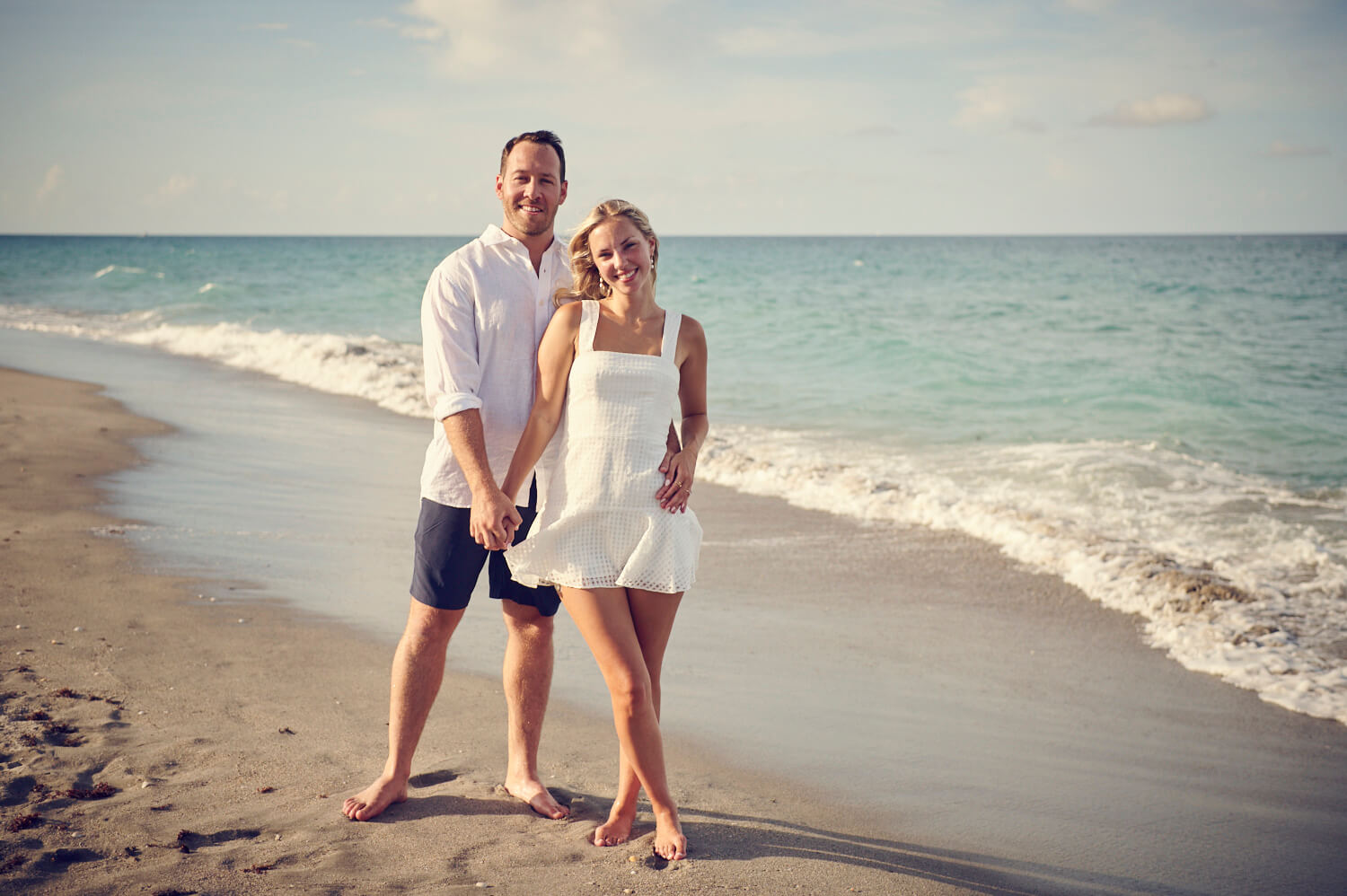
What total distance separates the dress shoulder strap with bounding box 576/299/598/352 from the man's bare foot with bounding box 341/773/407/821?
5.29 feet

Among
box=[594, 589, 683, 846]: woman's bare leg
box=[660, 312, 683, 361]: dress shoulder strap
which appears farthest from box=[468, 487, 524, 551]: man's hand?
box=[660, 312, 683, 361]: dress shoulder strap

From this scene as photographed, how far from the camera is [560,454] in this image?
306cm

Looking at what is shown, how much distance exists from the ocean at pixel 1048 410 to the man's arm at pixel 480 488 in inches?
158

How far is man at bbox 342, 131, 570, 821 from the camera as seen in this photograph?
3.07 m

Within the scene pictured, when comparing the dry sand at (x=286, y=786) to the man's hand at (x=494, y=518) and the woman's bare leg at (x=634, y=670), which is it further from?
the man's hand at (x=494, y=518)

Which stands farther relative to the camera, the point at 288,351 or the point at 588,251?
the point at 288,351

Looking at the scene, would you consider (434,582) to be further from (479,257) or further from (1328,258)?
(1328,258)

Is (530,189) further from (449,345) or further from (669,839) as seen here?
(669,839)

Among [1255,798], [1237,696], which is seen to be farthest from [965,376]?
[1255,798]

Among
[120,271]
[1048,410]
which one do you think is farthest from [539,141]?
[120,271]

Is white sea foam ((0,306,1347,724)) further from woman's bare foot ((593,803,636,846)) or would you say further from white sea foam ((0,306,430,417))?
woman's bare foot ((593,803,636,846))

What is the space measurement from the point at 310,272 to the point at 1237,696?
49477mm

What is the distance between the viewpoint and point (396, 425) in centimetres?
1116

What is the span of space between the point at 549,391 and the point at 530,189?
71 cm
